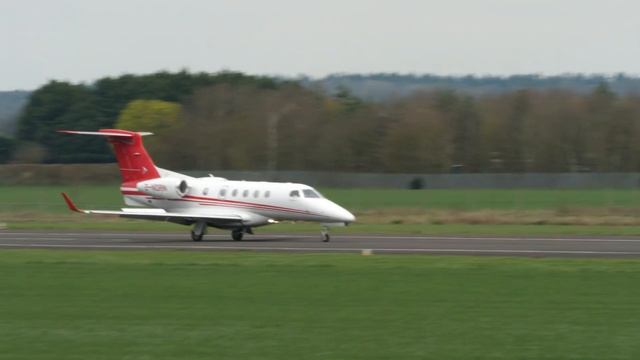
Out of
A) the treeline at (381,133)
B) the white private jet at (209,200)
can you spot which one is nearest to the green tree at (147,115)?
the treeline at (381,133)

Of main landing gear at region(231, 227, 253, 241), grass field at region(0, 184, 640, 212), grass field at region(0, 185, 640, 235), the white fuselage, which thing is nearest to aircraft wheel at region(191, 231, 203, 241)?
the white fuselage

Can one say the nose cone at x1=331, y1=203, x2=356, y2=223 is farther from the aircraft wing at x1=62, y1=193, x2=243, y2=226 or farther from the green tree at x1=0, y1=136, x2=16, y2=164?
the green tree at x1=0, y1=136, x2=16, y2=164

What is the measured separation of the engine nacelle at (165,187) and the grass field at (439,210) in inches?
256

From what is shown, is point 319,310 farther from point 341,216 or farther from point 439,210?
point 439,210

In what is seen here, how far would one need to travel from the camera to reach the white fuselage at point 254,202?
124 feet

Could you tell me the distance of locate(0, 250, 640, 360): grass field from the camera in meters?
14.2

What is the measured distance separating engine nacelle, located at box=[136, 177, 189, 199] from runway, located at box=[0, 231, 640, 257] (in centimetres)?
154

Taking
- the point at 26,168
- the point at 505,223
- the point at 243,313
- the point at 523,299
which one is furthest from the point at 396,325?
the point at 26,168

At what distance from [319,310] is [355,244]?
1774 centimetres

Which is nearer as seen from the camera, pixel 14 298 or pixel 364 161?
pixel 14 298

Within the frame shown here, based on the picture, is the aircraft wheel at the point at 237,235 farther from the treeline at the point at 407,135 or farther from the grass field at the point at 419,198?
the treeline at the point at 407,135

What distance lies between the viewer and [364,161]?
97.2m

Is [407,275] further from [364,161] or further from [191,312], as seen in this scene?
[364,161]

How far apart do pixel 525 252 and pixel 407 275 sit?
30.0 ft
